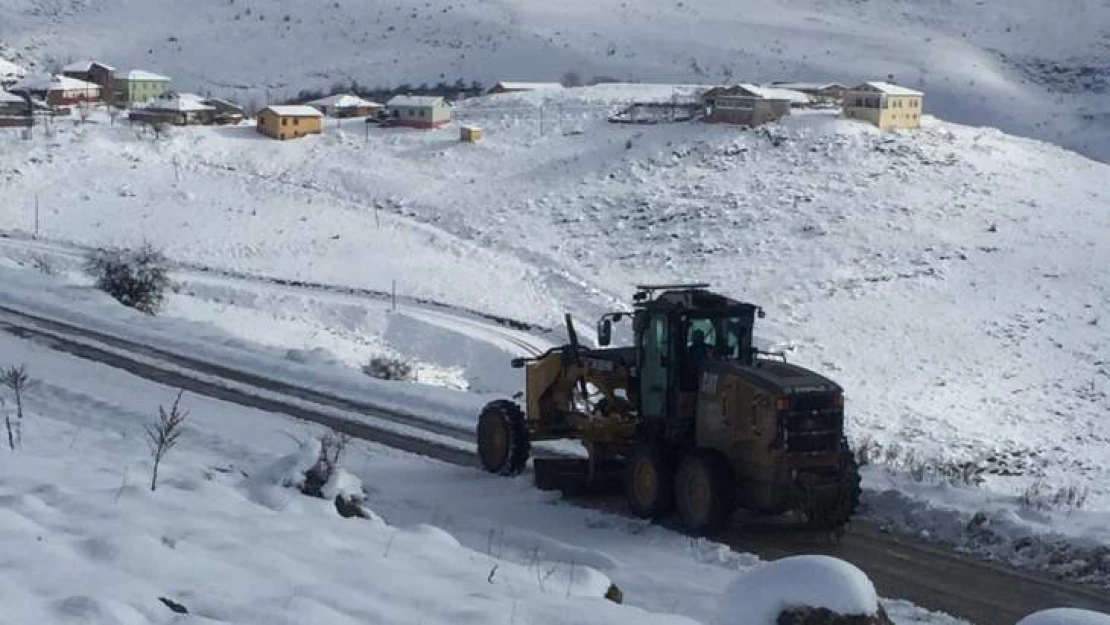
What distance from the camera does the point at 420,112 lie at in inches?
3068

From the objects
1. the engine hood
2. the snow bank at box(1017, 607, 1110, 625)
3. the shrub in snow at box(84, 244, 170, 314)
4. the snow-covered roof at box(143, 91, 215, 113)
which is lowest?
the shrub in snow at box(84, 244, 170, 314)

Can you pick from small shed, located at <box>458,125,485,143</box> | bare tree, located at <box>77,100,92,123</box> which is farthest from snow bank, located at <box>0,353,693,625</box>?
bare tree, located at <box>77,100,92,123</box>

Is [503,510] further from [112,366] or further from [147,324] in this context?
[147,324]

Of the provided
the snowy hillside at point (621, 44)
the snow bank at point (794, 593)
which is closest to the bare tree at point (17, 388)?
the snow bank at point (794, 593)

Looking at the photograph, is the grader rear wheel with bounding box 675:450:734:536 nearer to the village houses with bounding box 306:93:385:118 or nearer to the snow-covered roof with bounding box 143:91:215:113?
the snow-covered roof with bounding box 143:91:215:113

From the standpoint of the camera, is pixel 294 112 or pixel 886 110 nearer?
pixel 886 110

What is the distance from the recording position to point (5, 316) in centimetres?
2873

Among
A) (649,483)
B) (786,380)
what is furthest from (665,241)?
(786,380)

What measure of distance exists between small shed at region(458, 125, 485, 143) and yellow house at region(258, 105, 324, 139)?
860 centimetres

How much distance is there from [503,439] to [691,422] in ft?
10.4

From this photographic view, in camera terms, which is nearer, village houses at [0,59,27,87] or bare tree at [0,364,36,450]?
bare tree at [0,364,36,450]

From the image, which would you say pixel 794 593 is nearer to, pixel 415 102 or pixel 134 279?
pixel 134 279

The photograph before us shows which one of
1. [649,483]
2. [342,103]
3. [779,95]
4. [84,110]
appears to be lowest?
[649,483]

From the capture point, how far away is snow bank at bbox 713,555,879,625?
7656 millimetres
